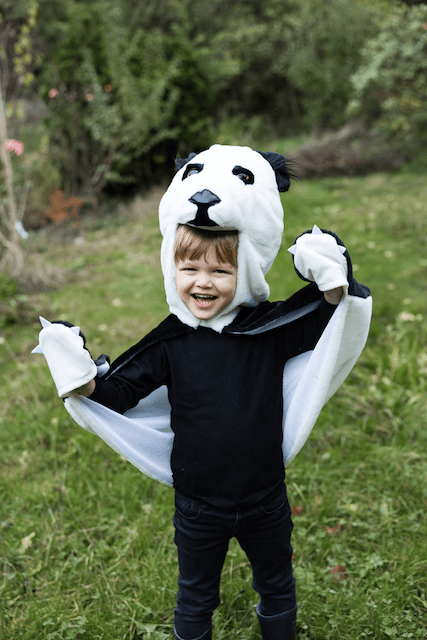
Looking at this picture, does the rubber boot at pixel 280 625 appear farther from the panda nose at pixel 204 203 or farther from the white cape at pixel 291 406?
the panda nose at pixel 204 203

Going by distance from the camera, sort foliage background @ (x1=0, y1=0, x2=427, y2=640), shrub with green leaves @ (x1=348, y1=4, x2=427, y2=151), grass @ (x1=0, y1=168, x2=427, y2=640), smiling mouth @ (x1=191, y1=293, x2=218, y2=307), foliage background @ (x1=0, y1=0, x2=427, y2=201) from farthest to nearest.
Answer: foliage background @ (x1=0, y1=0, x2=427, y2=201)
shrub with green leaves @ (x1=348, y1=4, x2=427, y2=151)
foliage background @ (x1=0, y1=0, x2=427, y2=640)
grass @ (x1=0, y1=168, x2=427, y2=640)
smiling mouth @ (x1=191, y1=293, x2=218, y2=307)

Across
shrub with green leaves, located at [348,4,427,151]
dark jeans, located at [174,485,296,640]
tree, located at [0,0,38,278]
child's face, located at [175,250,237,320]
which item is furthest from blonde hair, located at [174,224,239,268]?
shrub with green leaves, located at [348,4,427,151]

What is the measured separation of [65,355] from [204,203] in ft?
1.72

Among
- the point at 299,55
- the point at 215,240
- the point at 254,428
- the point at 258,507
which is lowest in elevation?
the point at 258,507

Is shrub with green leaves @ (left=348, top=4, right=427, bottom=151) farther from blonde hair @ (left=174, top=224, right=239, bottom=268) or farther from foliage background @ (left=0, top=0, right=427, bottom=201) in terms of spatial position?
blonde hair @ (left=174, top=224, right=239, bottom=268)

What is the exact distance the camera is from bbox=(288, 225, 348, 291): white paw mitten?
4.00ft

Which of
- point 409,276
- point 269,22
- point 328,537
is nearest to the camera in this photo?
point 328,537

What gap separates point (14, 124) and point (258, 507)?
7.03 meters

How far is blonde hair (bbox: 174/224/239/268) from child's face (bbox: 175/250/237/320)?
0.04 feet

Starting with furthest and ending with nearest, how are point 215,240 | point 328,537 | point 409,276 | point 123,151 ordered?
1. point 123,151
2. point 409,276
3. point 328,537
4. point 215,240

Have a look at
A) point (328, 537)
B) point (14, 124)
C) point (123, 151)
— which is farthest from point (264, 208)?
point (123, 151)

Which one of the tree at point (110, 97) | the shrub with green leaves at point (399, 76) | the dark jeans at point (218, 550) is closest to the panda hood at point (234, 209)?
the dark jeans at point (218, 550)

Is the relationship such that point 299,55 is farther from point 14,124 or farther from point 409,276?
point 409,276

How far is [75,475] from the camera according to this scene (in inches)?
104
